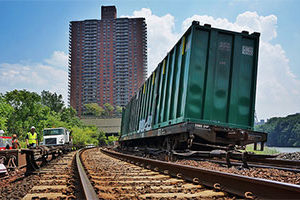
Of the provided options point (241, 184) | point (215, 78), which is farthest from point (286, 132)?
point (241, 184)

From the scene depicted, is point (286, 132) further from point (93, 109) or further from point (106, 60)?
point (106, 60)

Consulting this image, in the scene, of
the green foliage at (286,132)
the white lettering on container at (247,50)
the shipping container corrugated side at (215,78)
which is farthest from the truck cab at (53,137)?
the green foliage at (286,132)

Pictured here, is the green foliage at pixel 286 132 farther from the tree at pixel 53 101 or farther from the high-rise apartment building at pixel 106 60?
the high-rise apartment building at pixel 106 60

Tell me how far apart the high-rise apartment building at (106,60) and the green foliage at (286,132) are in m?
74.5

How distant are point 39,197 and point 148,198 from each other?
1.34 meters

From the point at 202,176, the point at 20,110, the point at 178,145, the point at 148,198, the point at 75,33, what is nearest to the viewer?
the point at 148,198

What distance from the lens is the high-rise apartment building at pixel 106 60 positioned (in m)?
125

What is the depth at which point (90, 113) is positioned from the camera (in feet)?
397

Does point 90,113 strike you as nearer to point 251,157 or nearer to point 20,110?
point 20,110

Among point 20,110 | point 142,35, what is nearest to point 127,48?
point 142,35

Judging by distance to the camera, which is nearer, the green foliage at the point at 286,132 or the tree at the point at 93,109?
the green foliage at the point at 286,132

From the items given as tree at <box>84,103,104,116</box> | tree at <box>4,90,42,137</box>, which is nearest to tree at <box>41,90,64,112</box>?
tree at <box>84,103,104,116</box>

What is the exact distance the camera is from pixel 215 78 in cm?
805

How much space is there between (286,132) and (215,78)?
174 feet
